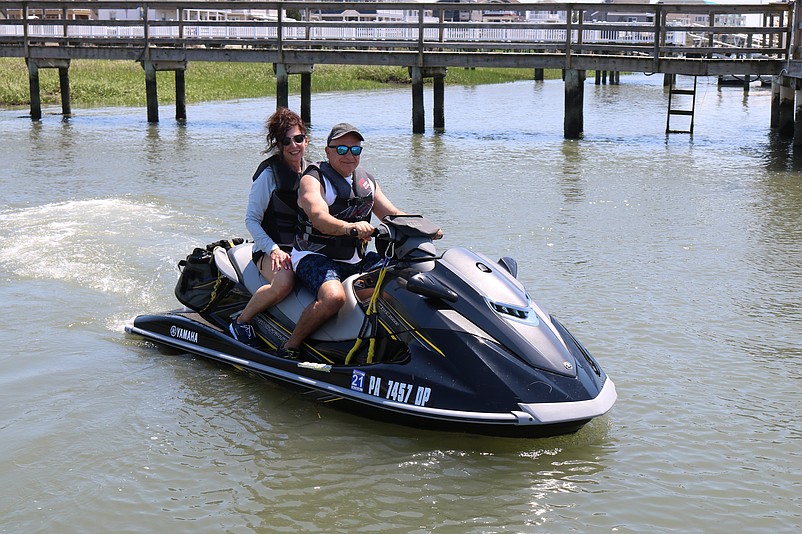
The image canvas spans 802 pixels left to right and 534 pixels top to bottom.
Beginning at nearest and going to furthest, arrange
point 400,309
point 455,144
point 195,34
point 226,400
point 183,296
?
point 400,309 → point 226,400 → point 183,296 → point 455,144 → point 195,34

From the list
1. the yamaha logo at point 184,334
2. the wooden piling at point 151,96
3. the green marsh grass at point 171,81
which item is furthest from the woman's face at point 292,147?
the green marsh grass at point 171,81

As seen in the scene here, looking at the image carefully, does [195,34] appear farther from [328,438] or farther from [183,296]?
[328,438]

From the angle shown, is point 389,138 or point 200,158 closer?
point 200,158

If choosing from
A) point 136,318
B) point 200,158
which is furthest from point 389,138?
point 136,318

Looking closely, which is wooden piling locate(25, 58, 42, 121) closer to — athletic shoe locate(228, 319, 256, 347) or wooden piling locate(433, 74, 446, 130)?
wooden piling locate(433, 74, 446, 130)

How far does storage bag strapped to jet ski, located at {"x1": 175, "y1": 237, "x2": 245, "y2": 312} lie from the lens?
693 cm

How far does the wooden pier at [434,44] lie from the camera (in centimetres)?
2292

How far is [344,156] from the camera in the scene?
5953mm

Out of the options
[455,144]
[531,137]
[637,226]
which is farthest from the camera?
[531,137]

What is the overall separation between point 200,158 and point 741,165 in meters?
9.54

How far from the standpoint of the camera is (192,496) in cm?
499

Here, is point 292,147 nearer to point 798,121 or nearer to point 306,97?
point 798,121

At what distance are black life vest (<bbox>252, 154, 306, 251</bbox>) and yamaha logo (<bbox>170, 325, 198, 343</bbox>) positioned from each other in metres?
0.89

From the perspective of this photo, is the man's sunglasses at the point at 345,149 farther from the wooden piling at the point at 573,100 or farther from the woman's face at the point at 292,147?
the wooden piling at the point at 573,100
